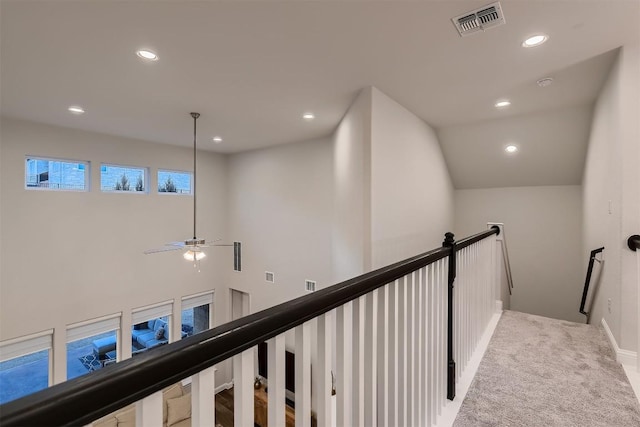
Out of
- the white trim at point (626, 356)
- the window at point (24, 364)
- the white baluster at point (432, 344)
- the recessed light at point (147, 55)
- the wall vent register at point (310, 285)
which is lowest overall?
the window at point (24, 364)

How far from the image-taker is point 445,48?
8.86 ft

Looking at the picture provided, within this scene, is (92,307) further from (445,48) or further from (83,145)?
(445,48)

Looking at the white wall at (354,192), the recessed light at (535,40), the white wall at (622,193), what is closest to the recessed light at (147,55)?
the white wall at (354,192)

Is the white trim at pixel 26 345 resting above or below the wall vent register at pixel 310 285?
below

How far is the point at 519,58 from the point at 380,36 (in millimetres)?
1427

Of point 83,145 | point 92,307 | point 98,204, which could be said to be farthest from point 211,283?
point 83,145

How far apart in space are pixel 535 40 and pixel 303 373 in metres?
3.16

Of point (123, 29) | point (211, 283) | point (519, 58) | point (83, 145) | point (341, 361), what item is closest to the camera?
point (341, 361)

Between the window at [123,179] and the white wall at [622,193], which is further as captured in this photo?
the window at [123,179]

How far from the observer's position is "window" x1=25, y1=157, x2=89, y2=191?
4.74 m

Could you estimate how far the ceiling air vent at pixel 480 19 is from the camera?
2.20 m

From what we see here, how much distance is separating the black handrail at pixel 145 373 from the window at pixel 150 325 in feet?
20.4

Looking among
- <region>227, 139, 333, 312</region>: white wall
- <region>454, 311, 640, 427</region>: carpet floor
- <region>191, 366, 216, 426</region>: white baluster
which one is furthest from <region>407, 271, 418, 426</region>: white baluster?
<region>227, 139, 333, 312</region>: white wall

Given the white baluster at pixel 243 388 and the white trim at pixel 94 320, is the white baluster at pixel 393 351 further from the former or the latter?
the white trim at pixel 94 320
